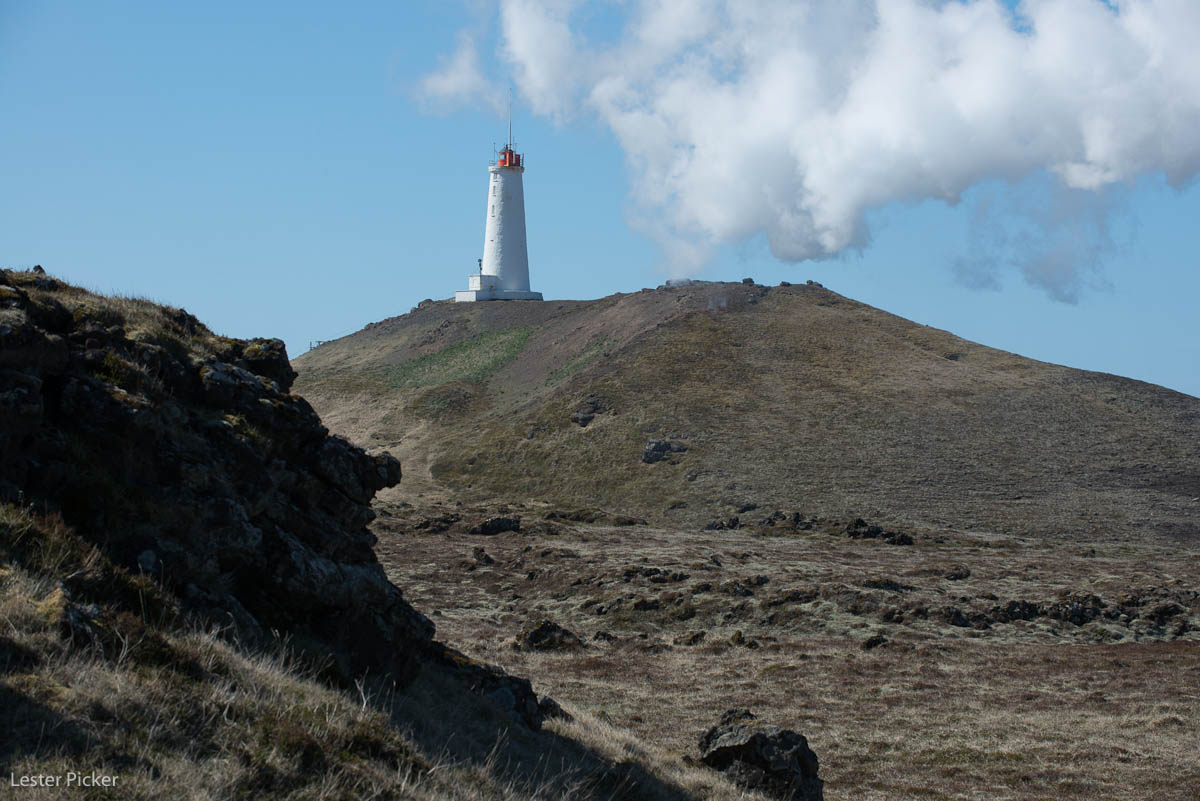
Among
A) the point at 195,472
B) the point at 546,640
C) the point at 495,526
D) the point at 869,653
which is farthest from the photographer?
the point at 495,526

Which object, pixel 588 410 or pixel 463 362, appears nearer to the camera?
pixel 588 410

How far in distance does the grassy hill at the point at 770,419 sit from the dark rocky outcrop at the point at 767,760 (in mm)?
44439

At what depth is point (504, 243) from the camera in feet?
377

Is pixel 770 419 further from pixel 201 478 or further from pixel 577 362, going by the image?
pixel 201 478

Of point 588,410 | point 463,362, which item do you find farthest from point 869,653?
point 463,362

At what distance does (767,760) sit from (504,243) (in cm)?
10365

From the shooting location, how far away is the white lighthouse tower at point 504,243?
112m

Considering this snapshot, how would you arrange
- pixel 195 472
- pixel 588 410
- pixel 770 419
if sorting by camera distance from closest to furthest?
pixel 195 472 < pixel 770 419 < pixel 588 410

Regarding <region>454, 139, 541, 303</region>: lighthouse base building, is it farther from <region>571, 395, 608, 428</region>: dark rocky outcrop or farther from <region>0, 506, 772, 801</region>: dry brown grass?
<region>0, 506, 772, 801</region>: dry brown grass

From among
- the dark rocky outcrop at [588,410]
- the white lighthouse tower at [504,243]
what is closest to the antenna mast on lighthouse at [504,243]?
the white lighthouse tower at [504,243]

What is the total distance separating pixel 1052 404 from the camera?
266 ft

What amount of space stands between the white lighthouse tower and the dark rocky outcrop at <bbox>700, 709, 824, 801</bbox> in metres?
100

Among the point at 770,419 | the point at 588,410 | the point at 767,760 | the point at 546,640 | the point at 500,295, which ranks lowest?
the point at 546,640

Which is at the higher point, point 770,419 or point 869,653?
point 770,419
